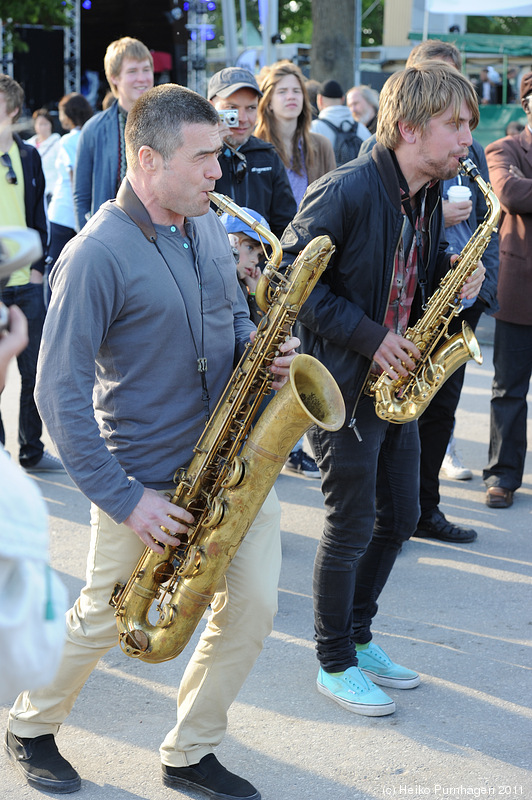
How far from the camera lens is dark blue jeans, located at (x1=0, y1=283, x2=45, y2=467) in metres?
5.59

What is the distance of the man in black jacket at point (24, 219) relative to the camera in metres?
5.41

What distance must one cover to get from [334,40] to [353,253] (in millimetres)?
12856

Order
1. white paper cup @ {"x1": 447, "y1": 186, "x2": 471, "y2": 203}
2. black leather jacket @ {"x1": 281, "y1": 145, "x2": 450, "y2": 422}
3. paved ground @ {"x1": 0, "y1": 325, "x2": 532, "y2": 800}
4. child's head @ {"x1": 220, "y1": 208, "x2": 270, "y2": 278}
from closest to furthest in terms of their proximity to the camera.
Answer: paved ground @ {"x1": 0, "y1": 325, "x2": 532, "y2": 800}
black leather jacket @ {"x1": 281, "y1": 145, "x2": 450, "y2": 422}
child's head @ {"x1": 220, "y1": 208, "x2": 270, "y2": 278}
white paper cup @ {"x1": 447, "y1": 186, "x2": 471, "y2": 203}

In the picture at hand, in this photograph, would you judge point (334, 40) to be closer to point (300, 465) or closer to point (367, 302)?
point (300, 465)

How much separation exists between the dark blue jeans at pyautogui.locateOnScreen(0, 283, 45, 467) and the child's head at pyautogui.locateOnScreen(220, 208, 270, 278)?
1.95m

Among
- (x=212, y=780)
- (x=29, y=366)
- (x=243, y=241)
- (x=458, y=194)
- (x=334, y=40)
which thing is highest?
(x=334, y=40)

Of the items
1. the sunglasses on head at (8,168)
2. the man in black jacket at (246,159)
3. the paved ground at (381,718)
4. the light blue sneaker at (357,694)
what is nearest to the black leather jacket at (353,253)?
the light blue sneaker at (357,694)

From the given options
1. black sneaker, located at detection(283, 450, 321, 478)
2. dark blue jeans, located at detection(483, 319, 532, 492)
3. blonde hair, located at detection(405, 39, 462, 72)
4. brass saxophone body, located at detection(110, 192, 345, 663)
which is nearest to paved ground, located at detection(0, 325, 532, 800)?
brass saxophone body, located at detection(110, 192, 345, 663)

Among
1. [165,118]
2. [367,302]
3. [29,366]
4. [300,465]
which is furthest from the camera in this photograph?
[300,465]

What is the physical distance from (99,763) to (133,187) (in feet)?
6.14

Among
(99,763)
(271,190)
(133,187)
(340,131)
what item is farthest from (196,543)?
(340,131)

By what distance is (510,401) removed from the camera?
220 inches

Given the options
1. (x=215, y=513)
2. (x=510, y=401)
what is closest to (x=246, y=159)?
(x=510, y=401)

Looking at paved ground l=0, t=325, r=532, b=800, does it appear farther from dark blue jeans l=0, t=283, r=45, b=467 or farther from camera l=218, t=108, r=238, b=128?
camera l=218, t=108, r=238, b=128
